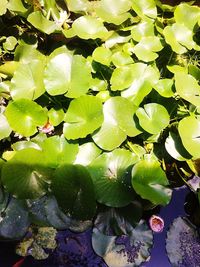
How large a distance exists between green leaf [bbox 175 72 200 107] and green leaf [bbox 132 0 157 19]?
0.41 m

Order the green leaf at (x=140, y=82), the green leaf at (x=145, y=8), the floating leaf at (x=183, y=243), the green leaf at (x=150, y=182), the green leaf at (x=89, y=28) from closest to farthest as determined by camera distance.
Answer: the green leaf at (x=150, y=182)
the floating leaf at (x=183, y=243)
the green leaf at (x=140, y=82)
the green leaf at (x=89, y=28)
the green leaf at (x=145, y=8)

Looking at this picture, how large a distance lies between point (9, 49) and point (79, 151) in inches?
26.7

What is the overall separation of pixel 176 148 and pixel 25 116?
65 cm

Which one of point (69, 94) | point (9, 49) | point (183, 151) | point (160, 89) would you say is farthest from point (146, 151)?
point (9, 49)

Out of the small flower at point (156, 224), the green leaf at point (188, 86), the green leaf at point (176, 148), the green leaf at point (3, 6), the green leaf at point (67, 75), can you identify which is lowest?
the small flower at point (156, 224)

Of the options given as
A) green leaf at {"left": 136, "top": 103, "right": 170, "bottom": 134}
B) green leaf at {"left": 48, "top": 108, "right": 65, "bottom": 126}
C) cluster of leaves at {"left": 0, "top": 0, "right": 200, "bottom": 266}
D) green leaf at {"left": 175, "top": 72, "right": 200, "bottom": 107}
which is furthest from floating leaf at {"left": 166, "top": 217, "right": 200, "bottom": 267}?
green leaf at {"left": 48, "top": 108, "right": 65, "bottom": 126}

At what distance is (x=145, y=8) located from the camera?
1.69 metres

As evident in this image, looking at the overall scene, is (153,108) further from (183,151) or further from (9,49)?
(9,49)

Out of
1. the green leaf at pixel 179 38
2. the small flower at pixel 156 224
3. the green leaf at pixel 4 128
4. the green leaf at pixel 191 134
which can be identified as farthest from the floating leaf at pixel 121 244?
the green leaf at pixel 179 38

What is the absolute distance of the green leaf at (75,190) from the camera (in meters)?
1.26

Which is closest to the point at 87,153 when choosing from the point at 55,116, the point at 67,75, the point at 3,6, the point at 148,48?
the point at 55,116

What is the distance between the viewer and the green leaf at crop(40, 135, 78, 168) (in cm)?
132

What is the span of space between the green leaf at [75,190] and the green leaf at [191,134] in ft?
1.36

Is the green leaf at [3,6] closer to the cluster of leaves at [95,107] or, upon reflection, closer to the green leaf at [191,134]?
the cluster of leaves at [95,107]
